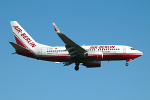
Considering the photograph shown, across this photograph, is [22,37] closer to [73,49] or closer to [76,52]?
[73,49]

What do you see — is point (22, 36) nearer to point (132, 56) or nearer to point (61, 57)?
point (61, 57)

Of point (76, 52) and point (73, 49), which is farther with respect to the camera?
point (76, 52)

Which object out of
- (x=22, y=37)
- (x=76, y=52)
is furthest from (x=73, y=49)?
(x=22, y=37)

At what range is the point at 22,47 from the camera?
7131 centimetres

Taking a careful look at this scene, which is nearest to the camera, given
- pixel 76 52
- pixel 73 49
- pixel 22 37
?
pixel 73 49

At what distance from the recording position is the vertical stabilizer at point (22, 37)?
74.5 meters

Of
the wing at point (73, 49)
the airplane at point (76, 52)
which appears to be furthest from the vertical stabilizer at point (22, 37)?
the wing at point (73, 49)

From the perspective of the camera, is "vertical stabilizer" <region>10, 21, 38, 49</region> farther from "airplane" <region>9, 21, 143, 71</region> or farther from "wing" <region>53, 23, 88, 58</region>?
"wing" <region>53, 23, 88, 58</region>

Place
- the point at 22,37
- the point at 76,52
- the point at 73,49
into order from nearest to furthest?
1. the point at 73,49
2. the point at 76,52
3. the point at 22,37

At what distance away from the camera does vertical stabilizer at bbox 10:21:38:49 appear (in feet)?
244

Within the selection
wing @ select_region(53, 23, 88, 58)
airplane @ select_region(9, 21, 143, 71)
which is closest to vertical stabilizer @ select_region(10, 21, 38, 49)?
airplane @ select_region(9, 21, 143, 71)

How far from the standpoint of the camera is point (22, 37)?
248ft

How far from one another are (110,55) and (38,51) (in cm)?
1518

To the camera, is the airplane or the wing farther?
the airplane
